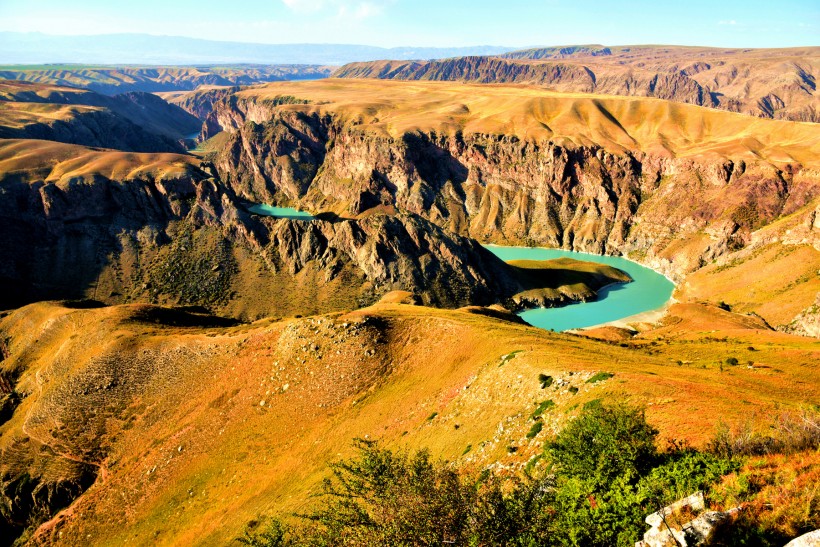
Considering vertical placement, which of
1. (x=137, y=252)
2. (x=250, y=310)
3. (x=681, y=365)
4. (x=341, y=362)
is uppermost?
(x=681, y=365)

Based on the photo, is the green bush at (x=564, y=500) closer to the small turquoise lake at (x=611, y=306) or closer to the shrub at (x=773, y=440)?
the shrub at (x=773, y=440)

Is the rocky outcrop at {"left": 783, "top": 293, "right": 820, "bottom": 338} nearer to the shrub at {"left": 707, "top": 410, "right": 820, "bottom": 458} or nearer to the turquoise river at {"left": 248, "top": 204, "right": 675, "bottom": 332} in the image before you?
the turquoise river at {"left": 248, "top": 204, "right": 675, "bottom": 332}

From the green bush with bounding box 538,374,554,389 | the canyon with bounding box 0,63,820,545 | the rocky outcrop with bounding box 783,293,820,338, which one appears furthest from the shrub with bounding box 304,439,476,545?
the rocky outcrop with bounding box 783,293,820,338

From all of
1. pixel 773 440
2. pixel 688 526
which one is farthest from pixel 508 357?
pixel 688 526

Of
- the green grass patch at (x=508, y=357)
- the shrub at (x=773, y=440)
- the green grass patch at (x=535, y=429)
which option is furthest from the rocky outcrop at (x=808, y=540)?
the green grass patch at (x=508, y=357)

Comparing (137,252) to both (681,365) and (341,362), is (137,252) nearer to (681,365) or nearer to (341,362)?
(341,362)

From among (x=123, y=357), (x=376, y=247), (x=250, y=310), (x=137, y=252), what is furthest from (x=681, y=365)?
(x=137, y=252)

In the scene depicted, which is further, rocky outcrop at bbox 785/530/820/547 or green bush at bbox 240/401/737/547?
green bush at bbox 240/401/737/547

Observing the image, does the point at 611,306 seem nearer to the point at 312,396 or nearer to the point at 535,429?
the point at 312,396
